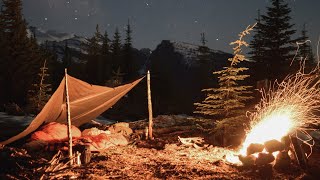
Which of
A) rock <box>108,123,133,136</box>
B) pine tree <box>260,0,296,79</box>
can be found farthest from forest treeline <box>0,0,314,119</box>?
rock <box>108,123,133,136</box>

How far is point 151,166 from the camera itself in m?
7.20

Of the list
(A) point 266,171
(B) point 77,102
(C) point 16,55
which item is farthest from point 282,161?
(C) point 16,55

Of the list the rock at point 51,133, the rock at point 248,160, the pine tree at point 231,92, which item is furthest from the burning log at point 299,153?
the rock at point 51,133

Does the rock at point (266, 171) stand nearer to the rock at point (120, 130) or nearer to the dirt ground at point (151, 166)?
the dirt ground at point (151, 166)

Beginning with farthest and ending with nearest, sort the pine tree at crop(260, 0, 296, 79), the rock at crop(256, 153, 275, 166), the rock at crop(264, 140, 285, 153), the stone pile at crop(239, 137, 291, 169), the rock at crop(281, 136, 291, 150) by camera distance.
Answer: the pine tree at crop(260, 0, 296, 79), the rock at crop(281, 136, 291, 150), the rock at crop(264, 140, 285, 153), the stone pile at crop(239, 137, 291, 169), the rock at crop(256, 153, 275, 166)

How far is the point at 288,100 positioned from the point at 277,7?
66.1 ft

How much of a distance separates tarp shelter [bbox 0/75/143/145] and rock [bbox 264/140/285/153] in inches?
183

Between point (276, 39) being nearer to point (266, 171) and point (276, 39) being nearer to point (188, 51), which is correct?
point (266, 171)

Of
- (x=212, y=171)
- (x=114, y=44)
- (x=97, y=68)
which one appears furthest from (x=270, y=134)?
(x=114, y=44)

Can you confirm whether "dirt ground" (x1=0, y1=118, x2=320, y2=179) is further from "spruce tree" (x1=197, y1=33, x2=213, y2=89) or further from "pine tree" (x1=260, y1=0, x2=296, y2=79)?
"spruce tree" (x1=197, y1=33, x2=213, y2=89)

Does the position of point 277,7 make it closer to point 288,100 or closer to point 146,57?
point 288,100

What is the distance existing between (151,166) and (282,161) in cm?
314

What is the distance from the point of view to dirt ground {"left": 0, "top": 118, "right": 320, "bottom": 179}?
247 inches

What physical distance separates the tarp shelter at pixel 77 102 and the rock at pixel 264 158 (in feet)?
15.3
